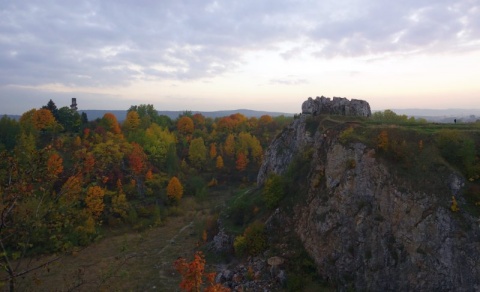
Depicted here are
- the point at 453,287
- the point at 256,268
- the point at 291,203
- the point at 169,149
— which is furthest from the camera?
the point at 169,149

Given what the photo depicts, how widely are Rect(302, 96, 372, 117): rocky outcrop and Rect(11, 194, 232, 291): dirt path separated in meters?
18.5

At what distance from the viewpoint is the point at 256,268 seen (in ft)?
88.3

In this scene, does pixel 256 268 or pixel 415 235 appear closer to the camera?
pixel 415 235

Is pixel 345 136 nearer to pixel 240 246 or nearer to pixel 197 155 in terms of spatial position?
pixel 240 246

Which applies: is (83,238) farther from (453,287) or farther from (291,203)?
(453,287)

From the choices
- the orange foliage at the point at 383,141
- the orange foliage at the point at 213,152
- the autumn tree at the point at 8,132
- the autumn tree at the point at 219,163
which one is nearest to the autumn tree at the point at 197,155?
the orange foliage at the point at 213,152

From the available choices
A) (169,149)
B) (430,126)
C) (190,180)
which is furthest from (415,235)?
(169,149)

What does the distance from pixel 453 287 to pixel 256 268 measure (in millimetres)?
12830

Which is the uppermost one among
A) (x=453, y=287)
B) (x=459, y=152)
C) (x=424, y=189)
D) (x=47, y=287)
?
(x=459, y=152)

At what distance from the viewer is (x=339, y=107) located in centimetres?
3781

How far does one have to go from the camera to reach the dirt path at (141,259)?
27.3 meters

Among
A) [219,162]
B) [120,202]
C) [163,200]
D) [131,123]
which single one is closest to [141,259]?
[120,202]

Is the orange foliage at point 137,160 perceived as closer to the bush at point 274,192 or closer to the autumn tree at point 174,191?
the autumn tree at point 174,191

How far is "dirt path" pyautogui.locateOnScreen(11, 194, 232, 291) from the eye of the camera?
27.3 metres
